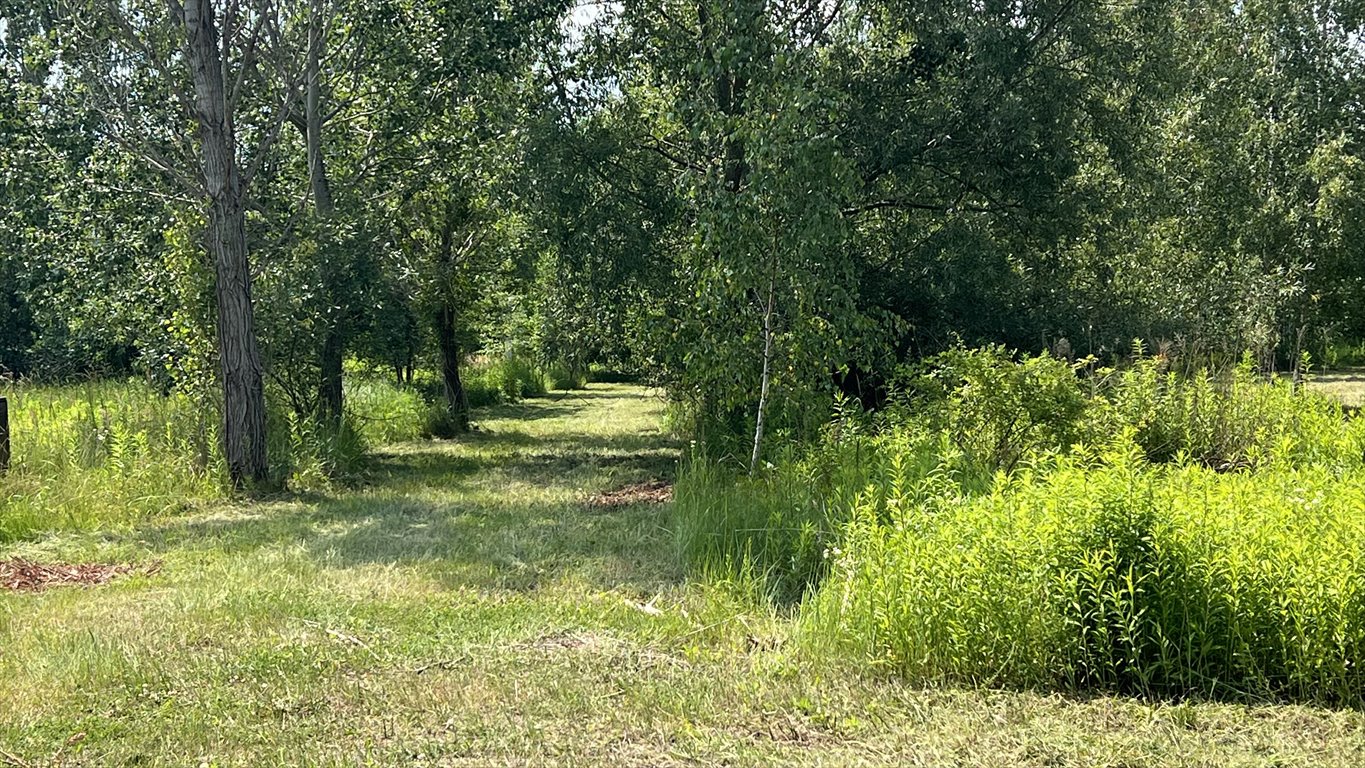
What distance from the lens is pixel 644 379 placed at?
47.1 ft

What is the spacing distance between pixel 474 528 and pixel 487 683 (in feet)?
12.3

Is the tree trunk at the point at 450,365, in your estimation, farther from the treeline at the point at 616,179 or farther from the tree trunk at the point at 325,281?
the tree trunk at the point at 325,281

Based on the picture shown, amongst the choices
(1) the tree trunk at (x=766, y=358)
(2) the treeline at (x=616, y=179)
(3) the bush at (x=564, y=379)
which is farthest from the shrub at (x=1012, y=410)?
(3) the bush at (x=564, y=379)

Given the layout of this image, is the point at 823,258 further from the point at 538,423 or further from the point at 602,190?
the point at 538,423

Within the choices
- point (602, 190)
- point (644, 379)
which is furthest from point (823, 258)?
point (644, 379)

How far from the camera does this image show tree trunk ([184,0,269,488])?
9742 mm

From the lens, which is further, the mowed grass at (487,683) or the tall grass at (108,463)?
the tall grass at (108,463)

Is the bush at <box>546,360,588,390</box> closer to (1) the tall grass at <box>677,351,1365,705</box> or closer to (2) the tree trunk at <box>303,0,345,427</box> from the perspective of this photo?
(2) the tree trunk at <box>303,0,345,427</box>

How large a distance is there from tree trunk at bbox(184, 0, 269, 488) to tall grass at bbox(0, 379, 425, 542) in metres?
0.29

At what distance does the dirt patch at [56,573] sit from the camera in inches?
243

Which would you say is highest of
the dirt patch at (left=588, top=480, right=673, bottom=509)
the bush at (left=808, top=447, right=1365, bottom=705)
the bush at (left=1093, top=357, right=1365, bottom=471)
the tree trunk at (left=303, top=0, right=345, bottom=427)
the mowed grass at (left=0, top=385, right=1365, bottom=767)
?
the tree trunk at (left=303, top=0, right=345, bottom=427)

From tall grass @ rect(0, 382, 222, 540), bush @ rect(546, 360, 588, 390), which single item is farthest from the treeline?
bush @ rect(546, 360, 588, 390)

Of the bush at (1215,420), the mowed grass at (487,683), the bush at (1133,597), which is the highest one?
the bush at (1215,420)

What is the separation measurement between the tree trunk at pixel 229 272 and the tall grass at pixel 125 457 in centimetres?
29
